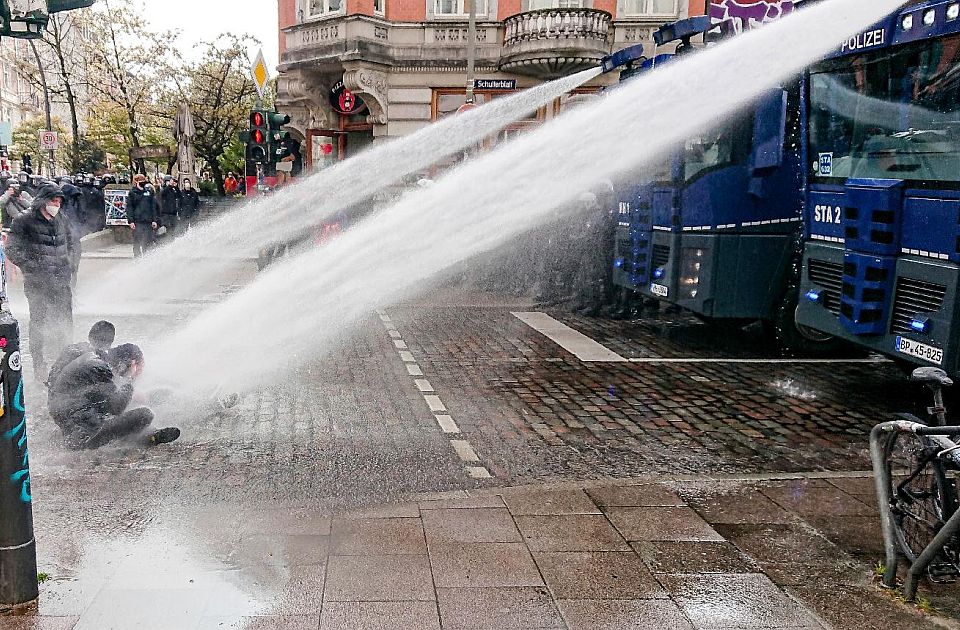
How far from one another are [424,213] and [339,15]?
17862mm

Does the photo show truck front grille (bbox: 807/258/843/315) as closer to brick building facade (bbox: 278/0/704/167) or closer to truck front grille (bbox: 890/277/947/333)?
truck front grille (bbox: 890/277/947/333)

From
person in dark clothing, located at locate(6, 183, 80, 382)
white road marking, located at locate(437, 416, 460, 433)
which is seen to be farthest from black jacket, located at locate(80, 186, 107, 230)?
white road marking, located at locate(437, 416, 460, 433)

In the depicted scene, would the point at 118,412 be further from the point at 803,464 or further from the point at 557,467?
the point at 803,464

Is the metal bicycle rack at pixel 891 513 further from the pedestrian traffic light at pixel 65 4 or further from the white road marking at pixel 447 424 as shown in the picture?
the pedestrian traffic light at pixel 65 4

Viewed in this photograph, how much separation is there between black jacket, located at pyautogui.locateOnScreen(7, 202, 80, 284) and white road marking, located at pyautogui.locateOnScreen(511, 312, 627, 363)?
5.76 metres

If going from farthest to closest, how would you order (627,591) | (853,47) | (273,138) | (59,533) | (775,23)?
1. (273,138)
2. (775,23)
3. (853,47)
4. (59,533)
5. (627,591)

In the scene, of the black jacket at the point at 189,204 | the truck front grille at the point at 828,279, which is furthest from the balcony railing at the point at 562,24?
the truck front grille at the point at 828,279

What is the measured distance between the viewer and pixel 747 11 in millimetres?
11664

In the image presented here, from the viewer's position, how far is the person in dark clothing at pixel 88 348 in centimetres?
607

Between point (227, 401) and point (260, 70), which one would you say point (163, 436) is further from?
point (260, 70)

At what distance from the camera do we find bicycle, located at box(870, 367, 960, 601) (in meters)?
3.59

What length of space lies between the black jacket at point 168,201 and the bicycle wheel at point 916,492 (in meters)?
19.4

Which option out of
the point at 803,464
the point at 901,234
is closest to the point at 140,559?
the point at 803,464

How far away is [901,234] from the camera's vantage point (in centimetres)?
661
